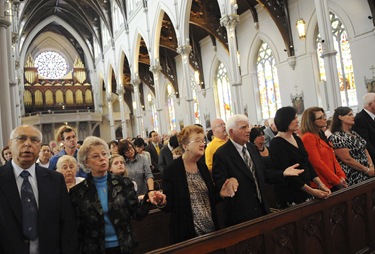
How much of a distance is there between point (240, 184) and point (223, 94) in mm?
17707

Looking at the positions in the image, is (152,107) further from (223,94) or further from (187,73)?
(187,73)

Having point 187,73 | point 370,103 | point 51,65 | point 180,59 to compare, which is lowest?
point 370,103

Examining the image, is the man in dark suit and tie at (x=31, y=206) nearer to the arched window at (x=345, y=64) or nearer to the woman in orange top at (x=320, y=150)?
the woman in orange top at (x=320, y=150)

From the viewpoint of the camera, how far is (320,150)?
11.2 ft

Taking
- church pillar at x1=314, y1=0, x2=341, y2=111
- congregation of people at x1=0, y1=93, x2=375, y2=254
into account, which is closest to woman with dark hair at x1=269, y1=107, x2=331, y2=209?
congregation of people at x1=0, y1=93, x2=375, y2=254

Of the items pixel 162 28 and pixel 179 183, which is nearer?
pixel 179 183

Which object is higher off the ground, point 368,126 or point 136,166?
point 368,126

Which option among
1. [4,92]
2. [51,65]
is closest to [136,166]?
[4,92]

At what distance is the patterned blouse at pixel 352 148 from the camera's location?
3750 mm

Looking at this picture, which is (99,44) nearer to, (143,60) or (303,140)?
(143,60)

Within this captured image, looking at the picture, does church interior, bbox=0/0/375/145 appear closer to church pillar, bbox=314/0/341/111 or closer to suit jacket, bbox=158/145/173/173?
church pillar, bbox=314/0/341/111

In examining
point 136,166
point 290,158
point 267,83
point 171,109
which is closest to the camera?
point 290,158

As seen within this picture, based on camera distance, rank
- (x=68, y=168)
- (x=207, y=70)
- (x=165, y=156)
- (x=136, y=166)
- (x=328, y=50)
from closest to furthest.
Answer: (x=68, y=168)
(x=136, y=166)
(x=165, y=156)
(x=328, y=50)
(x=207, y=70)

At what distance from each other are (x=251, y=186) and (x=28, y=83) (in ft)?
104
